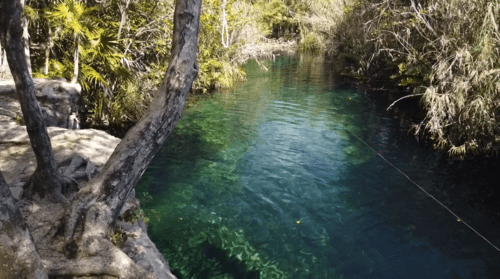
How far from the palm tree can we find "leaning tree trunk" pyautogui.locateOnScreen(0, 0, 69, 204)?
5.60 m

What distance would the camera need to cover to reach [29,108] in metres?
3.59

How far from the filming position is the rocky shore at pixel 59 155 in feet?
12.7

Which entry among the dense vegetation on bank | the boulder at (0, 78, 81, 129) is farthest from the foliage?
the boulder at (0, 78, 81, 129)

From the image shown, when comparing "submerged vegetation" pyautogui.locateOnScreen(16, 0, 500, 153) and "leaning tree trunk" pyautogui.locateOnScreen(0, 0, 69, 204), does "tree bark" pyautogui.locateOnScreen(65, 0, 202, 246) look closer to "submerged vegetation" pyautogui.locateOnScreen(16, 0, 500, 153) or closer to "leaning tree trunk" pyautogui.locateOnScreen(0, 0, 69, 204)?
"leaning tree trunk" pyautogui.locateOnScreen(0, 0, 69, 204)

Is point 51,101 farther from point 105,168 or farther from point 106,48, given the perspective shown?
point 105,168

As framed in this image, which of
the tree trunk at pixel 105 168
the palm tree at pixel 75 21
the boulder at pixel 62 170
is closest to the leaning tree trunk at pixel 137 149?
the tree trunk at pixel 105 168

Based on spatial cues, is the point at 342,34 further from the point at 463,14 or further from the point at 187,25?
the point at 187,25

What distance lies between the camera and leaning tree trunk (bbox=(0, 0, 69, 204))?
10.8ft

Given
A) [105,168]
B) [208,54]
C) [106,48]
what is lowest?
[105,168]

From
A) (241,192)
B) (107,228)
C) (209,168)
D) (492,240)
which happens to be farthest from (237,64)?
(107,228)

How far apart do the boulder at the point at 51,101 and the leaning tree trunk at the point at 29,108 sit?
13.0 feet

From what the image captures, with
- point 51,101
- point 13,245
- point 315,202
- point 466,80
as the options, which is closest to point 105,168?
point 13,245

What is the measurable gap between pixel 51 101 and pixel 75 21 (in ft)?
7.32

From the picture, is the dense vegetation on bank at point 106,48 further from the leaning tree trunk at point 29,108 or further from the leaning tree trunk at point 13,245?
A: the leaning tree trunk at point 13,245
